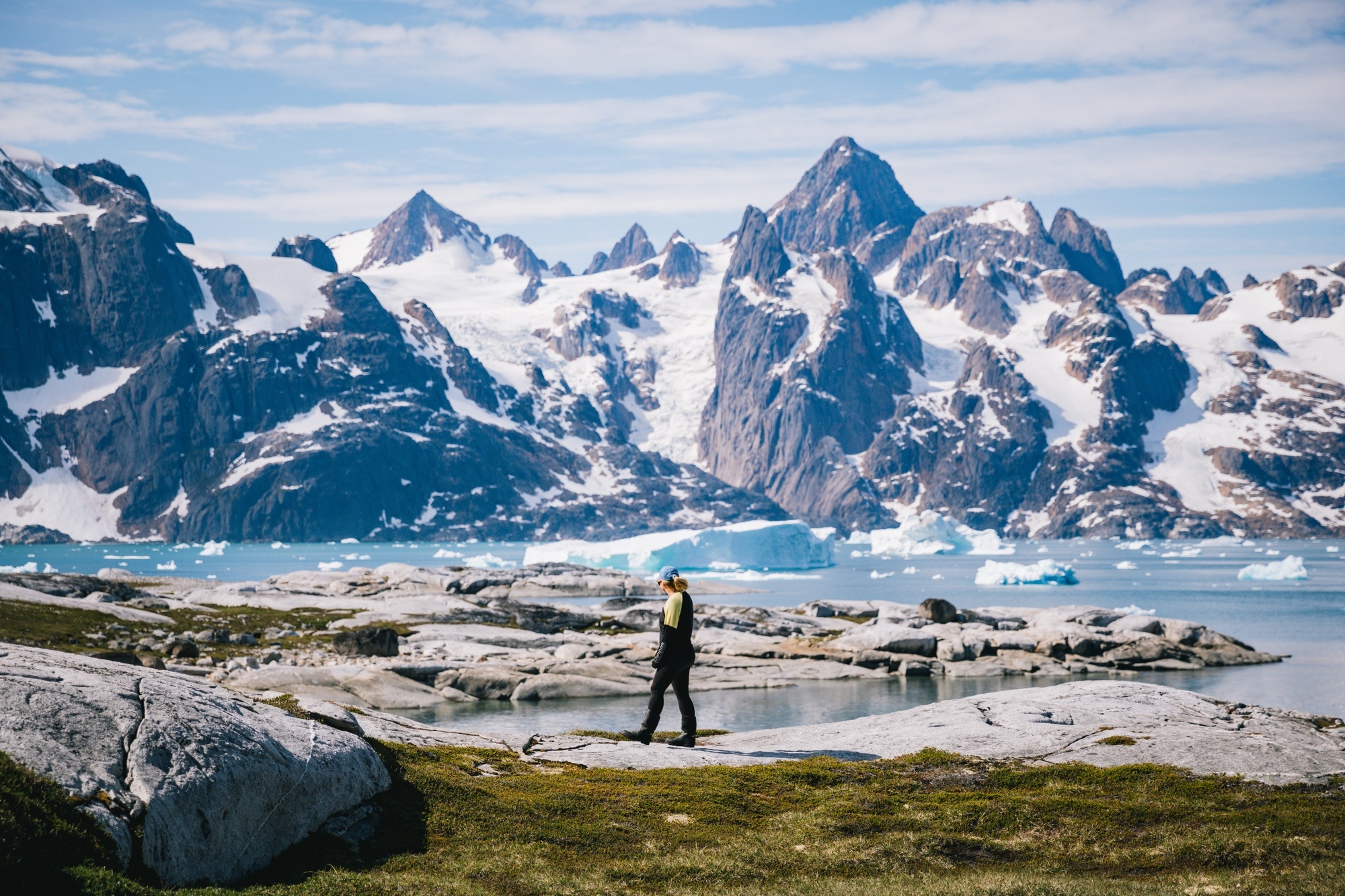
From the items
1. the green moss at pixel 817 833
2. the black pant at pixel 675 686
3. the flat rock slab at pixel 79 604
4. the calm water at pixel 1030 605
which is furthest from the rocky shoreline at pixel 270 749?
the flat rock slab at pixel 79 604

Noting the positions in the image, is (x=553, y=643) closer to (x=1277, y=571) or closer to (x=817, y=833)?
(x=817, y=833)

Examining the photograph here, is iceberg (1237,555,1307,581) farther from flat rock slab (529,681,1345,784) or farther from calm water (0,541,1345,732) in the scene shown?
flat rock slab (529,681,1345,784)

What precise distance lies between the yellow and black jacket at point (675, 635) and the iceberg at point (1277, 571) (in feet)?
Result: 494

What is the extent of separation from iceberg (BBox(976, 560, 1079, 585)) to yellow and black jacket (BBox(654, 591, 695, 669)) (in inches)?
5052

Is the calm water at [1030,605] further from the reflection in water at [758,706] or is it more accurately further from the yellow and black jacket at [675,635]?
the yellow and black jacket at [675,635]

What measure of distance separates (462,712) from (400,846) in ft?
114

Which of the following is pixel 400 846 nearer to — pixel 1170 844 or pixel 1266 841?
pixel 1170 844

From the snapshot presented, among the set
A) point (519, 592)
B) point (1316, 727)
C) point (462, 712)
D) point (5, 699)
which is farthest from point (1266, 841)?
point (519, 592)

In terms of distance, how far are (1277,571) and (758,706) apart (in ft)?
425

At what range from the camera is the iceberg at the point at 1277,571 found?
154 metres

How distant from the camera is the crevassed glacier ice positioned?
178 meters

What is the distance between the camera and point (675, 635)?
25.2 m

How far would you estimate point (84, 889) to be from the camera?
1231 centimetres

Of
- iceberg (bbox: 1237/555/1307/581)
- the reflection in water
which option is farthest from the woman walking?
iceberg (bbox: 1237/555/1307/581)
